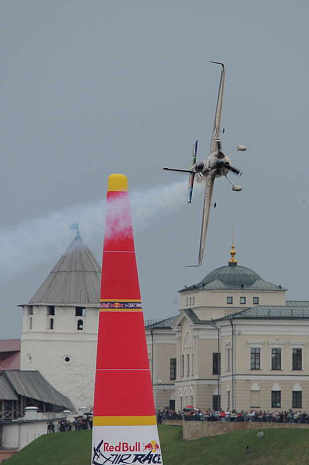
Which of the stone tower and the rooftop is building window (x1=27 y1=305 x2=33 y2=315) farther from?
the rooftop

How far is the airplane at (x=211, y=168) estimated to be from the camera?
244ft

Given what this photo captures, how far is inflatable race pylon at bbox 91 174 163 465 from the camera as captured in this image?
77.8 metres

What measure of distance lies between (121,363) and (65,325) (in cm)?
8922

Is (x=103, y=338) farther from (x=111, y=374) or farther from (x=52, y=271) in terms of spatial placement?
(x=52, y=271)

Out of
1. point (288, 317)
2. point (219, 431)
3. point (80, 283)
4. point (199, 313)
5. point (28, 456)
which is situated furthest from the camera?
point (80, 283)

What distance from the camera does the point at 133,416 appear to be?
255ft

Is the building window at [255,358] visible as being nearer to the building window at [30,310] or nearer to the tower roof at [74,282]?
the tower roof at [74,282]

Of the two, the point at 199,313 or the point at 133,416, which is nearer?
the point at 133,416

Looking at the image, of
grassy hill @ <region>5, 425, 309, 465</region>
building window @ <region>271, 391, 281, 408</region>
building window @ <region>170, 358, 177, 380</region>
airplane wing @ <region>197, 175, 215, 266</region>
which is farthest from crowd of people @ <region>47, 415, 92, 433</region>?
airplane wing @ <region>197, 175, 215, 266</region>

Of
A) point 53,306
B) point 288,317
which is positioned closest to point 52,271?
point 53,306

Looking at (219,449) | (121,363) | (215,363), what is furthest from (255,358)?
(121,363)

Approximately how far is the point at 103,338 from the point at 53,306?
89286mm

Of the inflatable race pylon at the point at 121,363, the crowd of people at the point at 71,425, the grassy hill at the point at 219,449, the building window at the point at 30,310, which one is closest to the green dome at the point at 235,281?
the crowd of people at the point at 71,425

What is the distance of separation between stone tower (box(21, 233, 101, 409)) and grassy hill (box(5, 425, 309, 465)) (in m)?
39.1
